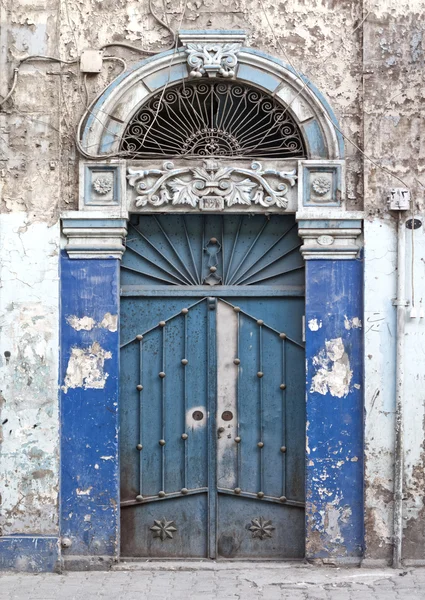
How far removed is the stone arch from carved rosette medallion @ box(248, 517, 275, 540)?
2.88 meters

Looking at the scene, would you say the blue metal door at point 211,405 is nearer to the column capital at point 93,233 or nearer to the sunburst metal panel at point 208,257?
the sunburst metal panel at point 208,257

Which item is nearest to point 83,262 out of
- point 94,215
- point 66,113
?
point 94,215

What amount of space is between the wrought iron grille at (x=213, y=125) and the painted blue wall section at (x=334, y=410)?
41.3 inches

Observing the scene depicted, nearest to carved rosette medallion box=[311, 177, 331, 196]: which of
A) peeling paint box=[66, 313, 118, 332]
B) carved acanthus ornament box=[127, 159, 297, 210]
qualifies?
carved acanthus ornament box=[127, 159, 297, 210]

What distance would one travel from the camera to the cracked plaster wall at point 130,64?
7.85 meters

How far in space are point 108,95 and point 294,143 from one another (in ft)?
4.92

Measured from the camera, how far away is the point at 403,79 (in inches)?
312

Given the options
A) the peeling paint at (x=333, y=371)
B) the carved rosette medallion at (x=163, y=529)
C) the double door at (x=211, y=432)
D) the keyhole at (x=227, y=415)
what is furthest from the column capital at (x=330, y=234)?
the carved rosette medallion at (x=163, y=529)

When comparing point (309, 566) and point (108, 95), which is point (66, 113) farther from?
point (309, 566)

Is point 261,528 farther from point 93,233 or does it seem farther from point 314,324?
point 93,233

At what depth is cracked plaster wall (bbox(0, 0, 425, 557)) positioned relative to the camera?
7.85 meters

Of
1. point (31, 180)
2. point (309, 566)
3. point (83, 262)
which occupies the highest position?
point (31, 180)

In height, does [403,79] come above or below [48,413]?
above

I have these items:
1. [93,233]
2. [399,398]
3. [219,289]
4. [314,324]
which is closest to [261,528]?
[399,398]
